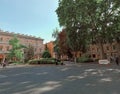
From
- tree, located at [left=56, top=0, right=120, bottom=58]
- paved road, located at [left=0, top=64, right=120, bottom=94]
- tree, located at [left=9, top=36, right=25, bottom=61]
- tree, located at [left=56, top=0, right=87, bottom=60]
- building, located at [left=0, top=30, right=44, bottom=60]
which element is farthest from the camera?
building, located at [left=0, top=30, right=44, bottom=60]

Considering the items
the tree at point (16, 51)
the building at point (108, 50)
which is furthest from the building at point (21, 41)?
the building at point (108, 50)

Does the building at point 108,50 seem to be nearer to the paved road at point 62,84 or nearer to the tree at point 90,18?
the tree at point 90,18

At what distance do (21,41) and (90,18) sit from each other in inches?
1729

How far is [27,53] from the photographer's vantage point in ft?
215

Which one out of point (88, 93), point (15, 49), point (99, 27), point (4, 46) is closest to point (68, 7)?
point (99, 27)

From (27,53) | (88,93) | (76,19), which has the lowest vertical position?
(88,93)

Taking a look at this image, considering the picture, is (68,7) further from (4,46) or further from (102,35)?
(4,46)

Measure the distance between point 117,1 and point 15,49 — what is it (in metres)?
33.1

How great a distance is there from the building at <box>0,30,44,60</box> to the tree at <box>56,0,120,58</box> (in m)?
33.6

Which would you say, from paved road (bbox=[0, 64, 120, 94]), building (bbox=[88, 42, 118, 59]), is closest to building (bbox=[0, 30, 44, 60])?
building (bbox=[88, 42, 118, 59])

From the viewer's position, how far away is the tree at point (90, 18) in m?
39.6

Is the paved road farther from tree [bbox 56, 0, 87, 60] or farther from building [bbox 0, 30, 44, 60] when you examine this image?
building [bbox 0, 30, 44, 60]

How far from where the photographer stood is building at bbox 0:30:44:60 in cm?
7206

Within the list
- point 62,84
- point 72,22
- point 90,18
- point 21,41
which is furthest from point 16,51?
point 62,84
